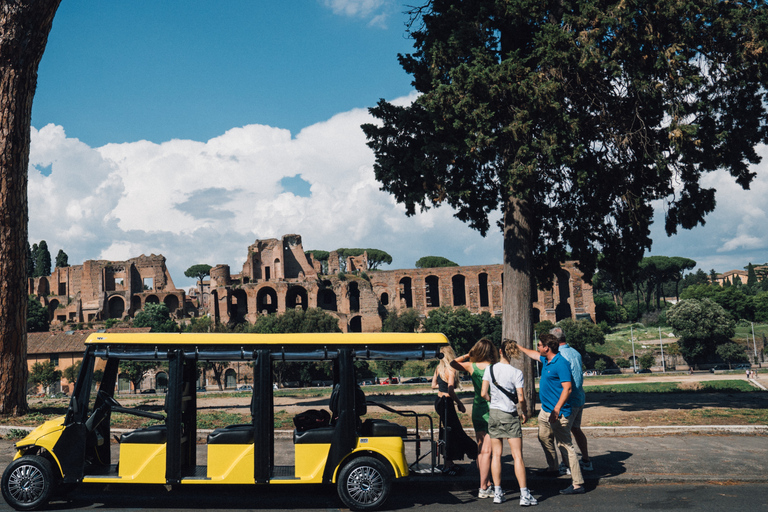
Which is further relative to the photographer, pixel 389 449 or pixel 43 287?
pixel 43 287

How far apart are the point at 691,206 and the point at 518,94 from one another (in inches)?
189

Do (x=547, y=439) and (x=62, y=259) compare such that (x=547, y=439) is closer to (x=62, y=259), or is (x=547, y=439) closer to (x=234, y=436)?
(x=234, y=436)

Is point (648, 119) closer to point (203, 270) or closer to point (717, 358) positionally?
point (717, 358)

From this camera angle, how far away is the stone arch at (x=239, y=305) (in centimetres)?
6359

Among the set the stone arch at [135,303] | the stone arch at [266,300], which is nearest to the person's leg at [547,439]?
the stone arch at [266,300]

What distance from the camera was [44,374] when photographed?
3800 cm

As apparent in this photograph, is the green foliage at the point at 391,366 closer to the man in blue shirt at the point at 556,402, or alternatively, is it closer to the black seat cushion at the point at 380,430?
the man in blue shirt at the point at 556,402

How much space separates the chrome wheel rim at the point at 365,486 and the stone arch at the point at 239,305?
59219mm

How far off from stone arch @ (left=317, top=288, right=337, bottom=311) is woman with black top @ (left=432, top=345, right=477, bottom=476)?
56446mm

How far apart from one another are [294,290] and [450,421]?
5790 cm

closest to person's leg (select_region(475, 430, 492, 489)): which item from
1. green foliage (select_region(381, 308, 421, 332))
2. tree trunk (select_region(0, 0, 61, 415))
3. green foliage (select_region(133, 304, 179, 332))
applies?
tree trunk (select_region(0, 0, 61, 415))

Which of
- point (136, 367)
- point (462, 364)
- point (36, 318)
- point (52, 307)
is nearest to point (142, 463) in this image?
point (462, 364)

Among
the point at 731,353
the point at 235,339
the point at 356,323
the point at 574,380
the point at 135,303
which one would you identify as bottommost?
the point at 731,353

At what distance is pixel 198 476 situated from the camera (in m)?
5.80
